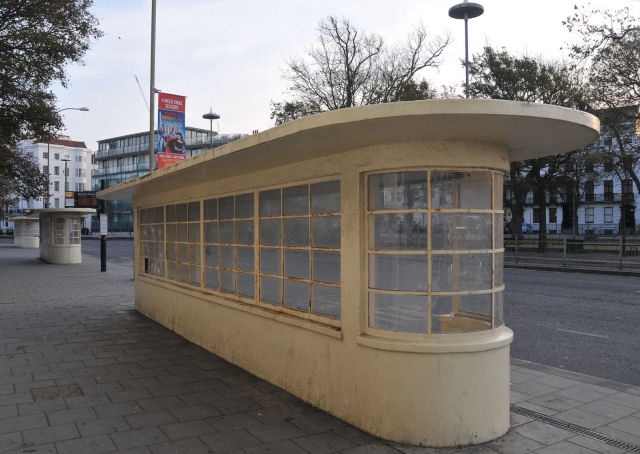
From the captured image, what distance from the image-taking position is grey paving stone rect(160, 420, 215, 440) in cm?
438

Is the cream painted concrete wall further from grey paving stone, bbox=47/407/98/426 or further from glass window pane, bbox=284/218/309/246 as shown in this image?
grey paving stone, bbox=47/407/98/426

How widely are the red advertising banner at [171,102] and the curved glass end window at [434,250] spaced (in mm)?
10238

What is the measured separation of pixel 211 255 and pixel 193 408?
2805 mm

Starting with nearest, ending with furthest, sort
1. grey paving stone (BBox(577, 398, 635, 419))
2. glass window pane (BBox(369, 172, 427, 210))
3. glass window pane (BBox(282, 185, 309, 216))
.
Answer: glass window pane (BBox(369, 172, 427, 210)) < grey paving stone (BBox(577, 398, 635, 419)) < glass window pane (BBox(282, 185, 309, 216))

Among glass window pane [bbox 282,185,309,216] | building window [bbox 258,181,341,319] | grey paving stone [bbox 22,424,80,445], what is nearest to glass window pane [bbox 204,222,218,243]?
building window [bbox 258,181,341,319]

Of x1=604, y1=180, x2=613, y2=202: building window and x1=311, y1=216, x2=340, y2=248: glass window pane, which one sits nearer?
x1=311, y1=216, x2=340, y2=248: glass window pane

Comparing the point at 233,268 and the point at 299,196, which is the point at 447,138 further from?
the point at 233,268

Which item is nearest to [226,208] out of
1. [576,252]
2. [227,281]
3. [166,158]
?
[227,281]

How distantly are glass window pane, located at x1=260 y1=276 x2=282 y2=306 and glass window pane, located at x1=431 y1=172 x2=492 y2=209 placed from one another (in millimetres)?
2226

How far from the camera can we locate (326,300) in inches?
197

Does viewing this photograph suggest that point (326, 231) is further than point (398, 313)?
Yes

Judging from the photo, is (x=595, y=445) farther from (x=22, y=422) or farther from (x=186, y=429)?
(x=22, y=422)

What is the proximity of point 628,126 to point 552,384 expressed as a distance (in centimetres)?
2225

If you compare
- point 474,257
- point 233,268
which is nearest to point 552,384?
point 474,257
